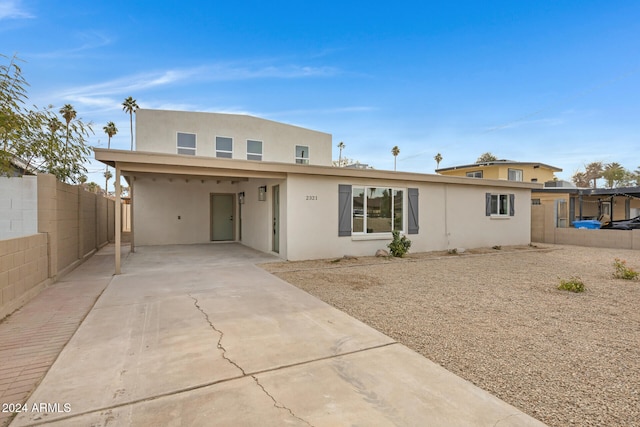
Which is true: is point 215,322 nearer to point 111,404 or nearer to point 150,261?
point 111,404

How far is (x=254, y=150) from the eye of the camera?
15.1 meters

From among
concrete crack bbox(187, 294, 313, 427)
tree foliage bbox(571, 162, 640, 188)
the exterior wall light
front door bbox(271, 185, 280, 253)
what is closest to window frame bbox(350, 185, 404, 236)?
front door bbox(271, 185, 280, 253)

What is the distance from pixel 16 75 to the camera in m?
5.85

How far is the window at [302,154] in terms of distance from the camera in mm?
16342

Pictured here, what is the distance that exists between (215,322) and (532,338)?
3.77 meters

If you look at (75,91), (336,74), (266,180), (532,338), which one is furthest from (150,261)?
(336,74)

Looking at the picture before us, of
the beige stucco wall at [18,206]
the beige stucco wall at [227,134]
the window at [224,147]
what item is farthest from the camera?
the window at [224,147]

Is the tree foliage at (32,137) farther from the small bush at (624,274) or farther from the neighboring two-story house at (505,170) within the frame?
the neighboring two-story house at (505,170)

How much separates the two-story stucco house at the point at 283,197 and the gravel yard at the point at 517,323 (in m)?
1.58

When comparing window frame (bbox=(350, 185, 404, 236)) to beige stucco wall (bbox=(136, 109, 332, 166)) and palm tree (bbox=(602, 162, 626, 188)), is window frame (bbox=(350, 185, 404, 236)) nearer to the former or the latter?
beige stucco wall (bbox=(136, 109, 332, 166))

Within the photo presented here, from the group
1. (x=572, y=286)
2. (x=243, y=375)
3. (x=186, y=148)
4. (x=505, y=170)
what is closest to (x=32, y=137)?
(x=186, y=148)

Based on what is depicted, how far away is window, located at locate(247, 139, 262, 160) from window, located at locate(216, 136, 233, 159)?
2.79 ft

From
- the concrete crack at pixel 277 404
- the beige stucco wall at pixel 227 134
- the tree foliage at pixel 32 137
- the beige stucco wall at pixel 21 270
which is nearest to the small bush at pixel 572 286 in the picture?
the concrete crack at pixel 277 404

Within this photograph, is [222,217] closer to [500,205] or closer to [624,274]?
[500,205]
